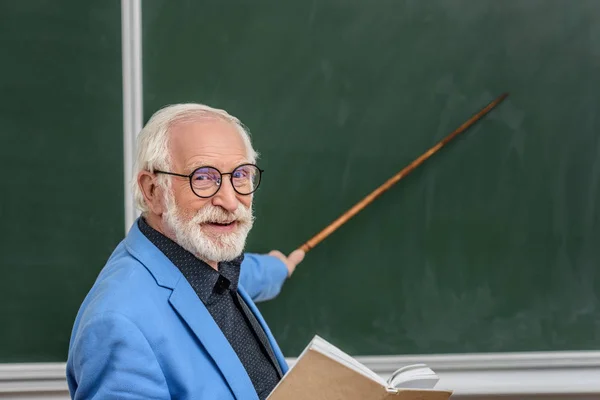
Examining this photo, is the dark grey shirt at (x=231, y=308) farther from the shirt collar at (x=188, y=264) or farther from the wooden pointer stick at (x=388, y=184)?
the wooden pointer stick at (x=388, y=184)

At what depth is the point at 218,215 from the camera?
51.1 inches

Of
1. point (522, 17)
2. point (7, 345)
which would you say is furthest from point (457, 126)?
point (7, 345)

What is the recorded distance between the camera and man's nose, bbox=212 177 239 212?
50.5 inches

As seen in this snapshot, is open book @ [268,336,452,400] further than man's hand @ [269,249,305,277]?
No

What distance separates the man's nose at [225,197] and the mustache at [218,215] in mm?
13

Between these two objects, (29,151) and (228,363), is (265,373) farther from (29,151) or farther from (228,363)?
(29,151)

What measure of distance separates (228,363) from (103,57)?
0.96 meters

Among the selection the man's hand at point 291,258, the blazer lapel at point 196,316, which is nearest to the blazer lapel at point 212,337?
the blazer lapel at point 196,316

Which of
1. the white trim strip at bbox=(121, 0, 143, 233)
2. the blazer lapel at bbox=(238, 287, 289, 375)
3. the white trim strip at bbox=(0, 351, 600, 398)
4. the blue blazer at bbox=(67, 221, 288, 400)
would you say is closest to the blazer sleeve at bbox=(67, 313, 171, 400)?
the blue blazer at bbox=(67, 221, 288, 400)

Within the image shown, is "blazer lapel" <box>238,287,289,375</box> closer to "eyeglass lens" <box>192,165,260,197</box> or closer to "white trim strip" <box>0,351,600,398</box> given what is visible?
"eyeglass lens" <box>192,165,260,197</box>

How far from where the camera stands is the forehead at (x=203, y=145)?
4.17 feet

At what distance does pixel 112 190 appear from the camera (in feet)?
6.15

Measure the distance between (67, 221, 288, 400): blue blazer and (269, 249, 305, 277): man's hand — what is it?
0.61m

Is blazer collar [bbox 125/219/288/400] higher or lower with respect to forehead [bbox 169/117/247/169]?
lower
